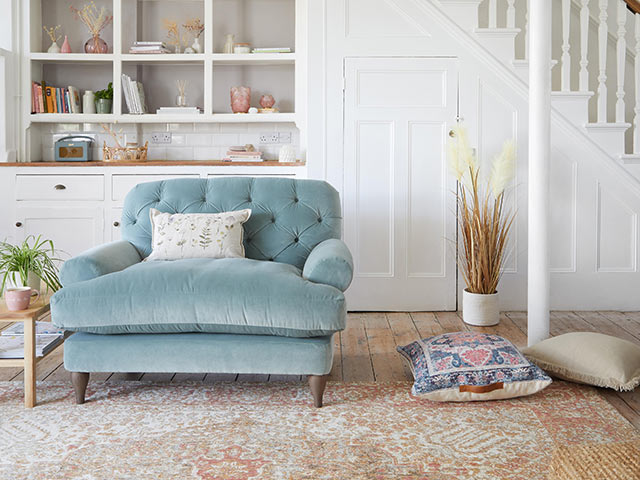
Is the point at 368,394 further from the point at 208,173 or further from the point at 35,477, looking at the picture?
the point at 208,173

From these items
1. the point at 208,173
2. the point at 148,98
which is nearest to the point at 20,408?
the point at 208,173

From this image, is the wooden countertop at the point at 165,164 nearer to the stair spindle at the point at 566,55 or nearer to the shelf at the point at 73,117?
the shelf at the point at 73,117

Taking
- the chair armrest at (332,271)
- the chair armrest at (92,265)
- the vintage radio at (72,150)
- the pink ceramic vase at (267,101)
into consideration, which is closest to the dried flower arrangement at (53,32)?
the vintage radio at (72,150)

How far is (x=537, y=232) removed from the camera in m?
3.48

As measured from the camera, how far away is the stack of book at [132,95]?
16.3 ft

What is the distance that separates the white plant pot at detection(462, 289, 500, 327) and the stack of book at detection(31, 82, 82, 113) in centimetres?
317

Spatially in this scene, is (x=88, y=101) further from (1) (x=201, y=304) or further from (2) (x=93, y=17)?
(1) (x=201, y=304)

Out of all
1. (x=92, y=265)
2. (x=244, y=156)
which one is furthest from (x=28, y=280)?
(x=244, y=156)

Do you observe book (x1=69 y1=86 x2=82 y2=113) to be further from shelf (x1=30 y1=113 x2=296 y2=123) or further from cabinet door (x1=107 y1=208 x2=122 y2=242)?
cabinet door (x1=107 y1=208 x2=122 y2=242)

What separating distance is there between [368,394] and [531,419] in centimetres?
66

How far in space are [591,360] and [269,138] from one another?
303 centimetres

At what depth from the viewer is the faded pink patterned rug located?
2164mm

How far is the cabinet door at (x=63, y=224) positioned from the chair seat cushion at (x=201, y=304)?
213 centimetres

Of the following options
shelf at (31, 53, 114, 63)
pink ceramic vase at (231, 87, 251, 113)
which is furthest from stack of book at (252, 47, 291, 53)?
shelf at (31, 53, 114, 63)
